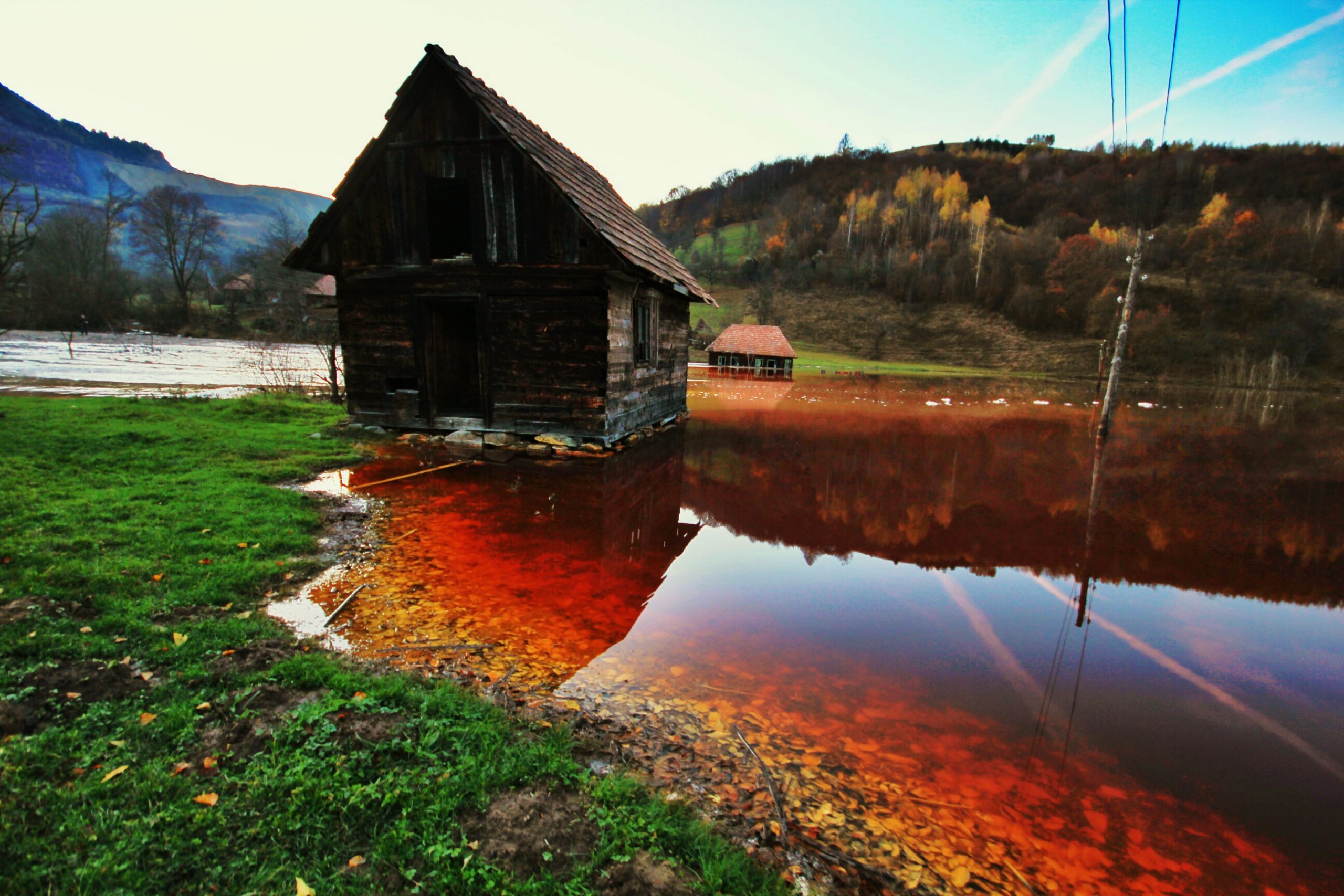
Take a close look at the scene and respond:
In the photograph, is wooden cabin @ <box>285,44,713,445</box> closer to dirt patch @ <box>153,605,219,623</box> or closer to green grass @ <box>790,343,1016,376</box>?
dirt patch @ <box>153,605,219,623</box>

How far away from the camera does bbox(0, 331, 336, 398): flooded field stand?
1614cm

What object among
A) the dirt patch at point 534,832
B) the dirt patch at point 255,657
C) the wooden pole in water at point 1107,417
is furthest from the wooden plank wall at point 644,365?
the dirt patch at point 534,832

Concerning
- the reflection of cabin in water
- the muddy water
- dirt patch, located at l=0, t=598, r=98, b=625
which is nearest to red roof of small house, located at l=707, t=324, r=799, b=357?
the reflection of cabin in water

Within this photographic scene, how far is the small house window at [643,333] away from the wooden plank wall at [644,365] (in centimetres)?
17

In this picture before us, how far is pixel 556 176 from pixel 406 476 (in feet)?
19.9

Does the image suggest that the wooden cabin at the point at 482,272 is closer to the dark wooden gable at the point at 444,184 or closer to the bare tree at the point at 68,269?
the dark wooden gable at the point at 444,184

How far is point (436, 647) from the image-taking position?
423 cm

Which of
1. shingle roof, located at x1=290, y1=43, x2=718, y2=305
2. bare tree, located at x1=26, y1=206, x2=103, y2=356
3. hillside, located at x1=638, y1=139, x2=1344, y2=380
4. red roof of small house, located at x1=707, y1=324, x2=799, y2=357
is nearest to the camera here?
shingle roof, located at x1=290, y1=43, x2=718, y2=305

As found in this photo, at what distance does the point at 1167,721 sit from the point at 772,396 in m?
22.6

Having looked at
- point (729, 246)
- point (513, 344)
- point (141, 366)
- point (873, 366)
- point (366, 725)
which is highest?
point (729, 246)

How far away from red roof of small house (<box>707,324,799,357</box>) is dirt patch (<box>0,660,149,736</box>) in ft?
128

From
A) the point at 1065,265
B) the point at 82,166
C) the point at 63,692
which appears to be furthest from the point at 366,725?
the point at 82,166

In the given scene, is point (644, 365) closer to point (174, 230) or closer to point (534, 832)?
point (534, 832)

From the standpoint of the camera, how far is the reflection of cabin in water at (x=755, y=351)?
1603 inches
